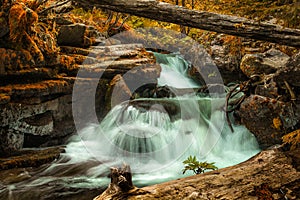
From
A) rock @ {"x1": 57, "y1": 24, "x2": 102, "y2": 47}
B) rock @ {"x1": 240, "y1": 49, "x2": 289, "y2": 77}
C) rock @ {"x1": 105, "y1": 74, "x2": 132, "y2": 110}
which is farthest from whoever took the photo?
rock @ {"x1": 240, "y1": 49, "x2": 289, "y2": 77}

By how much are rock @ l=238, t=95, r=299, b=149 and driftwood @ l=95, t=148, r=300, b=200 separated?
136 inches

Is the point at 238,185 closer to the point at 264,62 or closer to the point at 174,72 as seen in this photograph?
the point at 264,62

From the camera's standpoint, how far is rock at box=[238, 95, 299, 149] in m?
5.65

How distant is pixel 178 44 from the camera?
47.8 ft

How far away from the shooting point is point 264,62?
8750 mm

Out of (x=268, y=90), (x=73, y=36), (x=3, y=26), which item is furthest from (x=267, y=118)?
(x=3, y=26)

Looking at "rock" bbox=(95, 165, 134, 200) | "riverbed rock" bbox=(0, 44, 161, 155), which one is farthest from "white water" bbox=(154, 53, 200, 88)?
"rock" bbox=(95, 165, 134, 200)

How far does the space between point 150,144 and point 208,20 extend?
4.55 metres

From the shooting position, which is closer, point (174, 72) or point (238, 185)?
point (238, 185)

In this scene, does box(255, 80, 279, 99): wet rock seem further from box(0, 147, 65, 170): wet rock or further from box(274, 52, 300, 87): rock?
box(0, 147, 65, 170): wet rock

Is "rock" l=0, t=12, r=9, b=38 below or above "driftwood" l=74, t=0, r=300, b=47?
above

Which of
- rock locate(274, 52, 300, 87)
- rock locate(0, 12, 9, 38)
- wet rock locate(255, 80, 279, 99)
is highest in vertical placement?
rock locate(0, 12, 9, 38)

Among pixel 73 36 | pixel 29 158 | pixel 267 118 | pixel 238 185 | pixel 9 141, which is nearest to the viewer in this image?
pixel 238 185

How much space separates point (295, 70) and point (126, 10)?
165 inches
